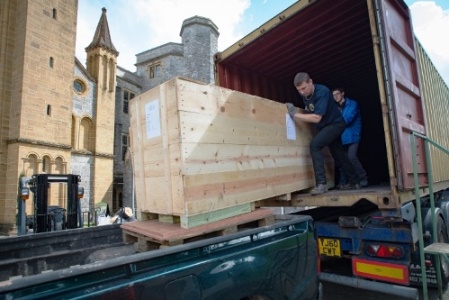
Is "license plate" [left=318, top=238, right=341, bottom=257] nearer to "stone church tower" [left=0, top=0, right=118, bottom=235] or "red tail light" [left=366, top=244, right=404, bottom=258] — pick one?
"red tail light" [left=366, top=244, right=404, bottom=258]

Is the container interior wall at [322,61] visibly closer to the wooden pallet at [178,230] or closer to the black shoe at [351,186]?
the black shoe at [351,186]

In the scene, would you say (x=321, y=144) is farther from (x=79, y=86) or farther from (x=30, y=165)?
(x=79, y=86)

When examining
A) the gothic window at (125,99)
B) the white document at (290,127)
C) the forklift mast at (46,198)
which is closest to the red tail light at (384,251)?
the white document at (290,127)

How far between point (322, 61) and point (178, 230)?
4649mm

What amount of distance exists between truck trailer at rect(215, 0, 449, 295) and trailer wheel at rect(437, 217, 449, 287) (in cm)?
2

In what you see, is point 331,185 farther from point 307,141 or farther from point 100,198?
point 100,198

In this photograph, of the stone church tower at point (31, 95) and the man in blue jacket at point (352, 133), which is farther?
the stone church tower at point (31, 95)

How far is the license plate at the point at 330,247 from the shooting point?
3.53 meters

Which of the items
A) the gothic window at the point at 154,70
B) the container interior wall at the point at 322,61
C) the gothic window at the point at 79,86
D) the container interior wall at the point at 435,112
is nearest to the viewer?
the container interior wall at the point at 322,61

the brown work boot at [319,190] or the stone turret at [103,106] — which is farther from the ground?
the stone turret at [103,106]

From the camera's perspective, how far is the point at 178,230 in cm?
218

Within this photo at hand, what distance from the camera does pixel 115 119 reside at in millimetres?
21844

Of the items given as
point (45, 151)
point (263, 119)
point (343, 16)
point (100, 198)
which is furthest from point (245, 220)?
point (100, 198)

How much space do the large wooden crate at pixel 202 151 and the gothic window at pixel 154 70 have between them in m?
22.6
